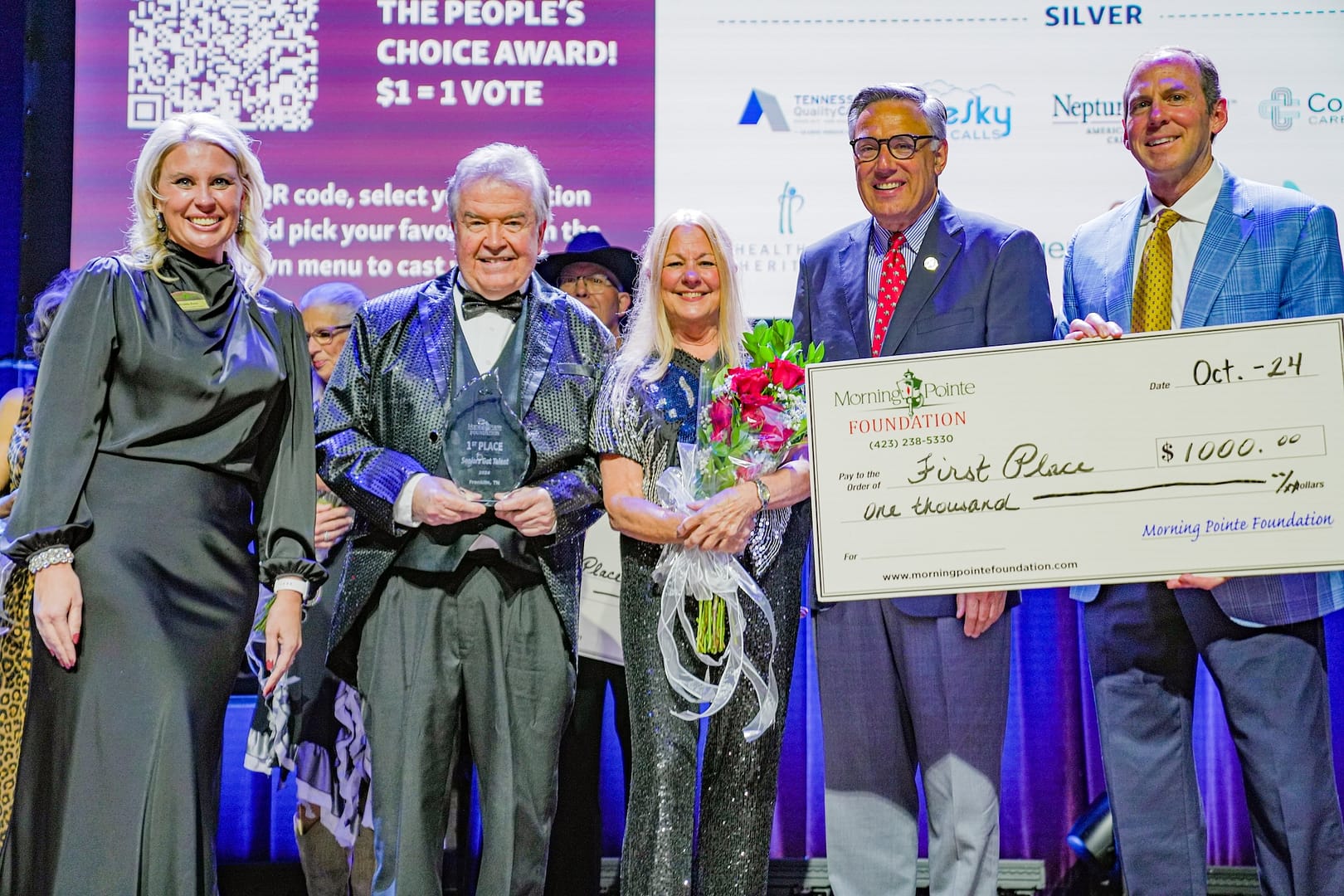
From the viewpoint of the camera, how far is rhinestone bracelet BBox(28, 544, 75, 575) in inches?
99.0

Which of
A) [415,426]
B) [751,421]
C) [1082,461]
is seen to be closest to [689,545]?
[751,421]

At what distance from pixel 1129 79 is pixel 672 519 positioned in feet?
5.34

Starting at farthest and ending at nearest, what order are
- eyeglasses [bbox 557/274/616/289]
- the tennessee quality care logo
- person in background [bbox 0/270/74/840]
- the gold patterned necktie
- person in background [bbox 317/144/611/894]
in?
the tennessee quality care logo < eyeglasses [bbox 557/274/616/289] < the gold patterned necktie < person in background [bbox 317/144/611/894] < person in background [bbox 0/270/74/840]

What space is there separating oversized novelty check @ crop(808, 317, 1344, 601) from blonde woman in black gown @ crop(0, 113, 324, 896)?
125 centimetres

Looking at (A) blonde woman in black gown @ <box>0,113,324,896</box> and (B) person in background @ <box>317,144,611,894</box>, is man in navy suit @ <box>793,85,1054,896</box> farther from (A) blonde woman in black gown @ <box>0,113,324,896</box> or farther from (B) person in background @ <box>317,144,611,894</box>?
(A) blonde woman in black gown @ <box>0,113,324,896</box>

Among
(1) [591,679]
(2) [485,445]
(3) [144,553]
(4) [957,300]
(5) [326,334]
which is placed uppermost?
(5) [326,334]

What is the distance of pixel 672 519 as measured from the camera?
116 inches

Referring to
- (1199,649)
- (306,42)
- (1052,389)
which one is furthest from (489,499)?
(306,42)

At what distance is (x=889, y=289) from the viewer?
3.16 m

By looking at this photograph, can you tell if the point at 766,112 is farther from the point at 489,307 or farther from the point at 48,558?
the point at 48,558

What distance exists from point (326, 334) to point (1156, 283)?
2.57 metres

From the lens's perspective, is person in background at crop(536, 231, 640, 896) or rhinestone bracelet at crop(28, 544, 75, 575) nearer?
rhinestone bracelet at crop(28, 544, 75, 575)

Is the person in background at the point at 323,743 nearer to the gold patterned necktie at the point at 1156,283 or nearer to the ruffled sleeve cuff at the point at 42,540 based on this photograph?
the ruffled sleeve cuff at the point at 42,540

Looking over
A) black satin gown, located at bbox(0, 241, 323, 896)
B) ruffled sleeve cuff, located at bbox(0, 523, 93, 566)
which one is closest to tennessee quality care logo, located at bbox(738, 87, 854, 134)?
black satin gown, located at bbox(0, 241, 323, 896)
